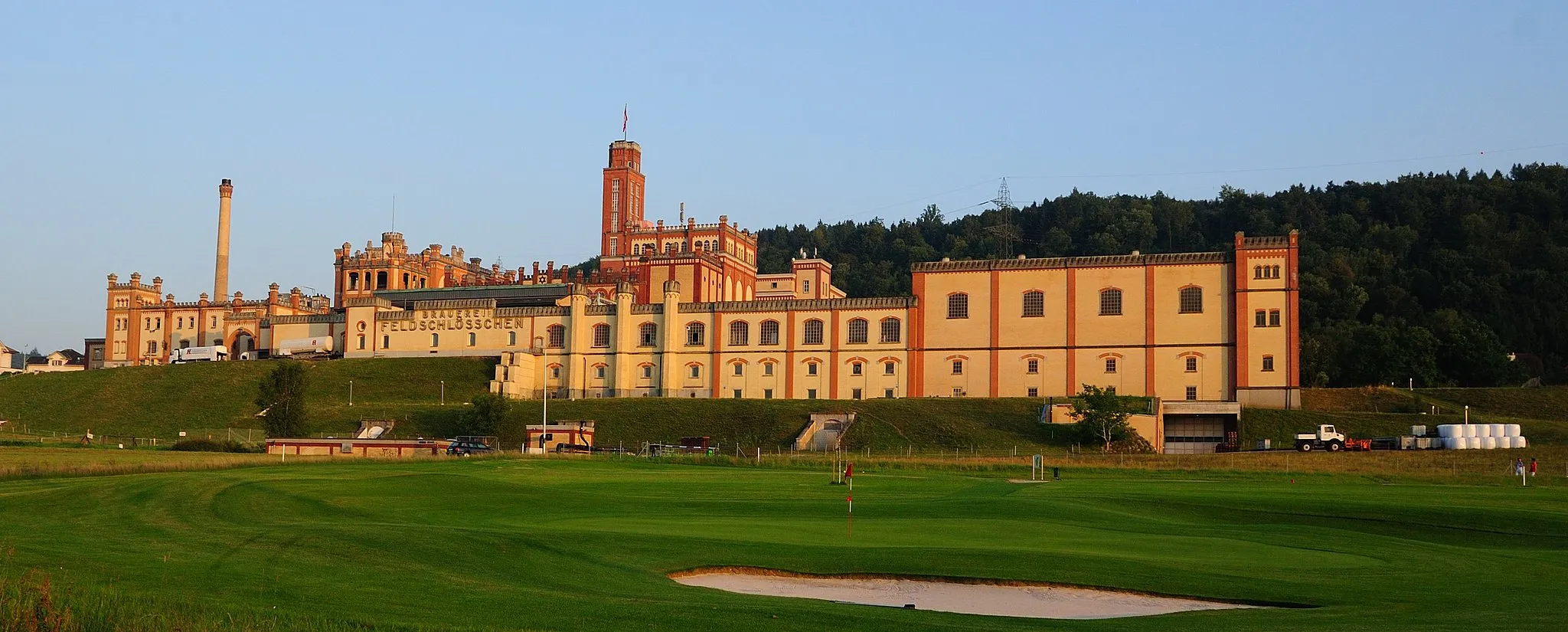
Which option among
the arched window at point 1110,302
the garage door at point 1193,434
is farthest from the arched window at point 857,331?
the garage door at point 1193,434

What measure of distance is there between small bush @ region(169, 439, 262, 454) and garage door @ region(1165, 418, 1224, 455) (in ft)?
170

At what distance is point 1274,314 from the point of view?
291ft

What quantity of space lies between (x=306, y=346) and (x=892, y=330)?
161 feet

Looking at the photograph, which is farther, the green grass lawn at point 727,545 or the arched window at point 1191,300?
the arched window at point 1191,300

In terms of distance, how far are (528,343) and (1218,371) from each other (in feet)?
161

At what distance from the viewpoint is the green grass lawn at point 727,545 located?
19.8 m

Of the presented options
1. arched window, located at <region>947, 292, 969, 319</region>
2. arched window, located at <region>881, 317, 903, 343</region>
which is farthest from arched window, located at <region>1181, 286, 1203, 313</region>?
arched window, located at <region>881, 317, 903, 343</region>

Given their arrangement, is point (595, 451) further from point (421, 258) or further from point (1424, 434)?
point (421, 258)

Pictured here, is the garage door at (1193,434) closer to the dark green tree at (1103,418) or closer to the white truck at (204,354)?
the dark green tree at (1103,418)

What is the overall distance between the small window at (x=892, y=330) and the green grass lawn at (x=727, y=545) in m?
45.5

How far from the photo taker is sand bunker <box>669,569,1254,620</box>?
2328cm

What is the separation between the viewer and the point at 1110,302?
9306cm

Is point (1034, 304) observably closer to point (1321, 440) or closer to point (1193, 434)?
point (1193, 434)

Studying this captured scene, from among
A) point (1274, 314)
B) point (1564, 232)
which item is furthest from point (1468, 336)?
point (1564, 232)
